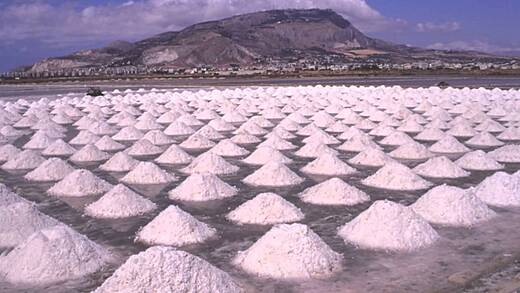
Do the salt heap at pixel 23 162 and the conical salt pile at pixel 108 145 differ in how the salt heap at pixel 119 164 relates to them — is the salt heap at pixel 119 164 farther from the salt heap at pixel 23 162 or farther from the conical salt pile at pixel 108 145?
the conical salt pile at pixel 108 145

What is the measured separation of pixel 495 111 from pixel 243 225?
33.6 feet

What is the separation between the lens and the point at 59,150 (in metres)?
9.55

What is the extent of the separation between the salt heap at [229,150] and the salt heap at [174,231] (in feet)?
13.2

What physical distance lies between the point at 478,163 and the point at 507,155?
84 cm

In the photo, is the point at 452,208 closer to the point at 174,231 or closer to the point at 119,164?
the point at 174,231

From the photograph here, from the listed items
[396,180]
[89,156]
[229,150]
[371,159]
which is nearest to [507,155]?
[371,159]

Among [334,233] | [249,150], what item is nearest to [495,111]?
[249,150]

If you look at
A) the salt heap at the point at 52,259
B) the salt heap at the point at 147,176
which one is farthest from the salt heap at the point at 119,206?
the salt heap at the point at 52,259

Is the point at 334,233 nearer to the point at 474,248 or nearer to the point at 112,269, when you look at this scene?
the point at 474,248

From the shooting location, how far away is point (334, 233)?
206 inches

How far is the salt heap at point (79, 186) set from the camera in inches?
263

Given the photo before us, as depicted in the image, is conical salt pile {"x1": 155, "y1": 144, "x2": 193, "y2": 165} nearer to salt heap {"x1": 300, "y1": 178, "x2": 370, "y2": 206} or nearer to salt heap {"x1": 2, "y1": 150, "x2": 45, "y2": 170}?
salt heap {"x1": 2, "y1": 150, "x2": 45, "y2": 170}

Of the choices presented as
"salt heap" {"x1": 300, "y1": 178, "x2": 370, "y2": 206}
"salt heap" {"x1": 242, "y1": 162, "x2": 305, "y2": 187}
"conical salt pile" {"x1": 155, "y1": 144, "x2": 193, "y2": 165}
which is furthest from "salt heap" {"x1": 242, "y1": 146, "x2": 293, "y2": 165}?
"salt heap" {"x1": 300, "y1": 178, "x2": 370, "y2": 206}

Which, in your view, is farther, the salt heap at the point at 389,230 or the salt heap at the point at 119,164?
the salt heap at the point at 119,164
